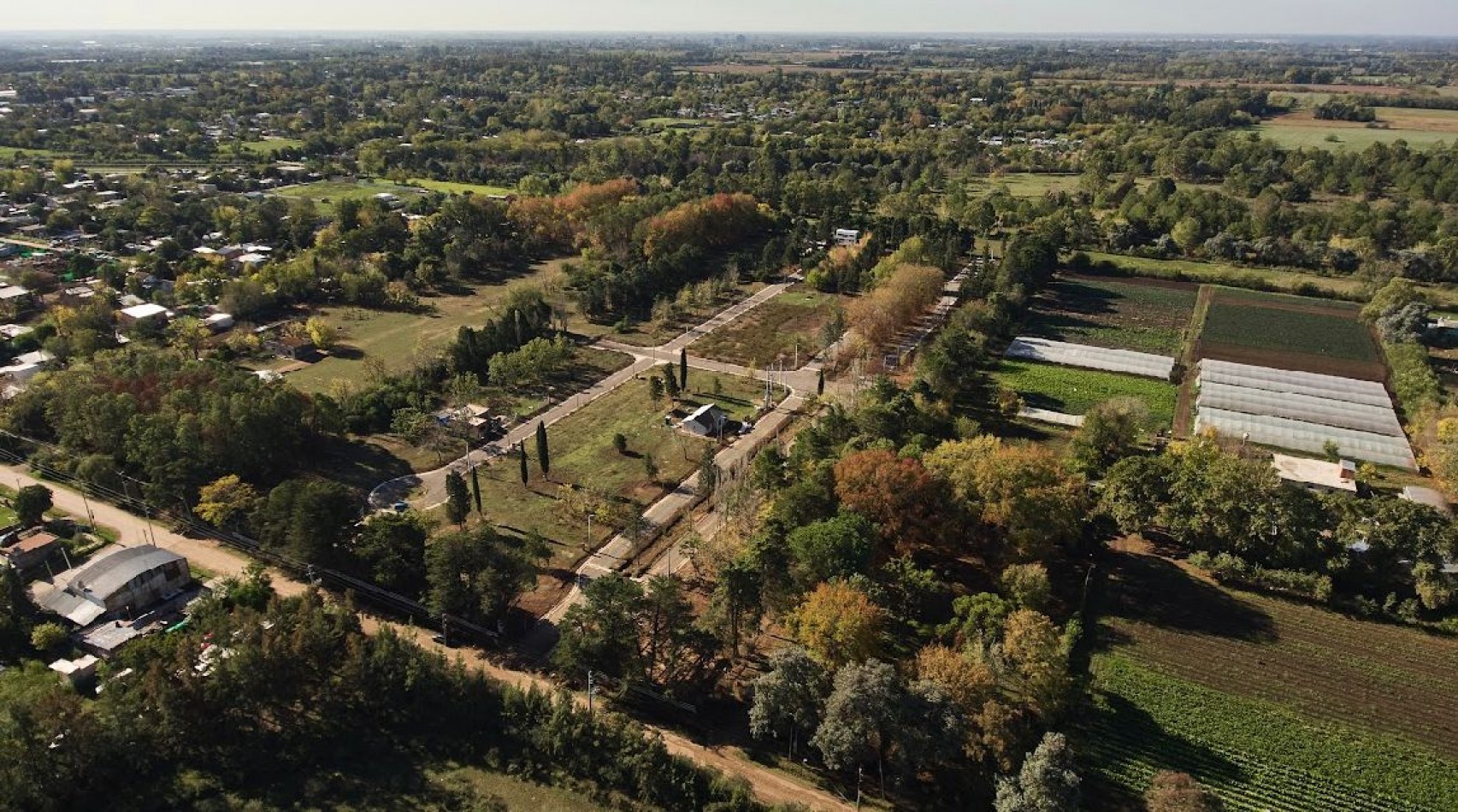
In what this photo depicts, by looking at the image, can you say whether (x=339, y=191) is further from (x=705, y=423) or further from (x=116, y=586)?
(x=116, y=586)

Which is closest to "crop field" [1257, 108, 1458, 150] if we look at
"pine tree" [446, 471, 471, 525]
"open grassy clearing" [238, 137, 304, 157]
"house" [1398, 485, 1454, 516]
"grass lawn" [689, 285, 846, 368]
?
"grass lawn" [689, 285, 846, 368]

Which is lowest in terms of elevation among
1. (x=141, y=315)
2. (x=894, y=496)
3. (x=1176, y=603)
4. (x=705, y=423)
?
(x=1176, y=603)

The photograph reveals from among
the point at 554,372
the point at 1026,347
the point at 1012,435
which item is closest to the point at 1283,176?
the point at 1026,347

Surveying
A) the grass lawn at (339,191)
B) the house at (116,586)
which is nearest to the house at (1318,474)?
the house at (116,586)

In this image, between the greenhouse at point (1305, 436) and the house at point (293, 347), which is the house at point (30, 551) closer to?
→ the house at point (293, 347)

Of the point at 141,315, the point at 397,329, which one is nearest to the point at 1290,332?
the point at 397,329
